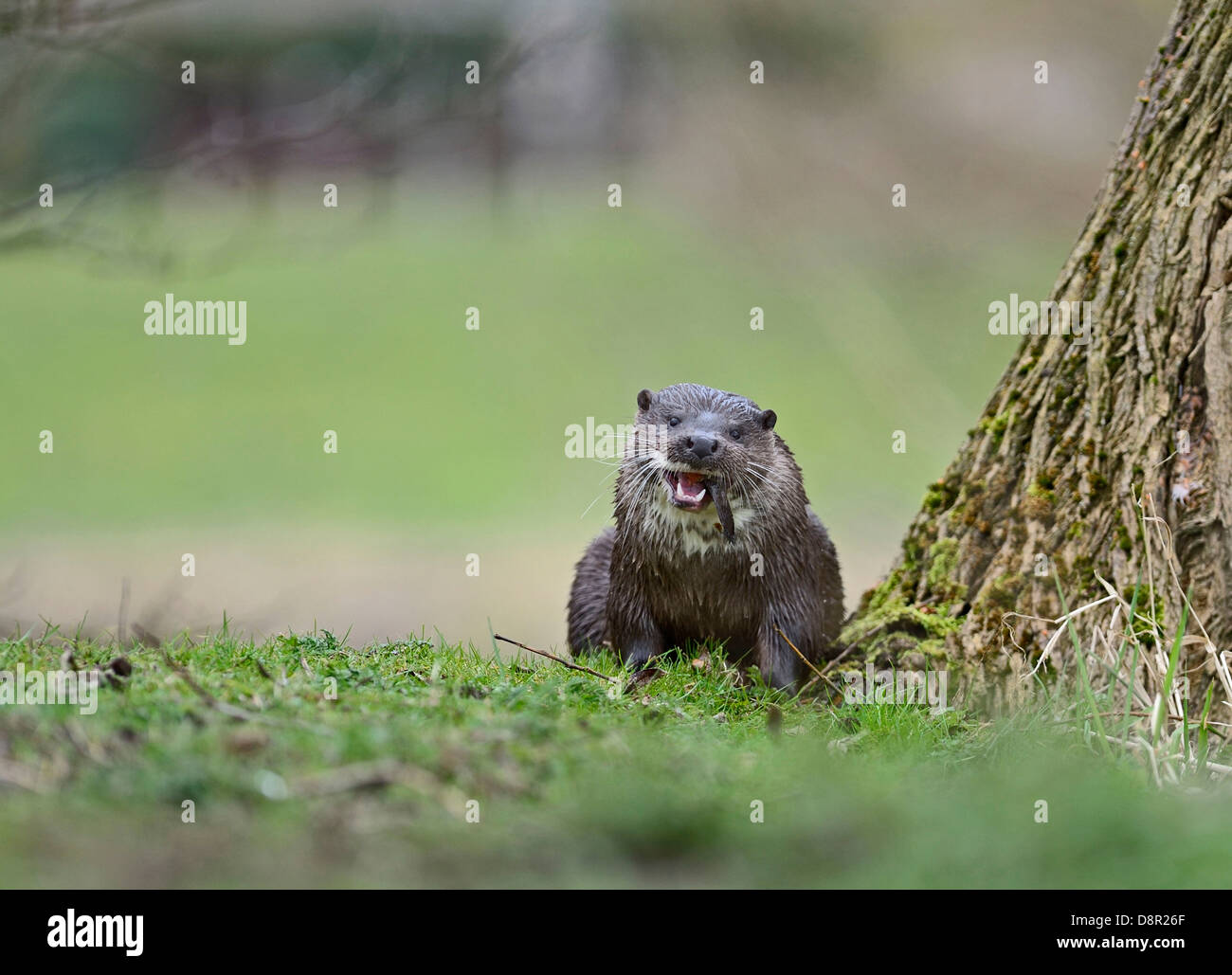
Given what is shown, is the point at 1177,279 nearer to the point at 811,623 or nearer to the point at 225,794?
the point at 811,623

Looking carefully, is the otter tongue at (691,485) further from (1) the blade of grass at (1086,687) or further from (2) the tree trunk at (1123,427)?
(1) the blade of grass at (1086,687)

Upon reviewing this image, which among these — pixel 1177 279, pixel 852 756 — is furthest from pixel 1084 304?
pixel 852 756

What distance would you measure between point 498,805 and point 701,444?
96.9 inches

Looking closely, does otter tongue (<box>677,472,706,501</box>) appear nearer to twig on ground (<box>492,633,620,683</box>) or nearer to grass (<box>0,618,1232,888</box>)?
twig on ground (<box>492,633,620,683</box>)

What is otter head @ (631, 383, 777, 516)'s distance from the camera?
540 centimetres

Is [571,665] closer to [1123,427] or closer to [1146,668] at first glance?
[1146,668]

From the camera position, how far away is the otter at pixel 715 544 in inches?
218

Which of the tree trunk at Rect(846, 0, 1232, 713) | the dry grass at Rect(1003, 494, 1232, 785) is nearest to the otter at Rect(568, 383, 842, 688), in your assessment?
the tree trunk at Rect(846, 0, 1232, 713)

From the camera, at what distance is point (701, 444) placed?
17.6 ft

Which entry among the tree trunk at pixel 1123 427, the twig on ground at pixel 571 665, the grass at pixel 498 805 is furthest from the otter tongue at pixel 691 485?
the grass at pixel 498 805

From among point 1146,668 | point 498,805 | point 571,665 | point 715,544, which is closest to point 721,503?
point 715,544

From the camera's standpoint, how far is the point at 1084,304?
17.7 ft

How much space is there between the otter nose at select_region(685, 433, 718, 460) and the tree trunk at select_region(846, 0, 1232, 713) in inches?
42.1
